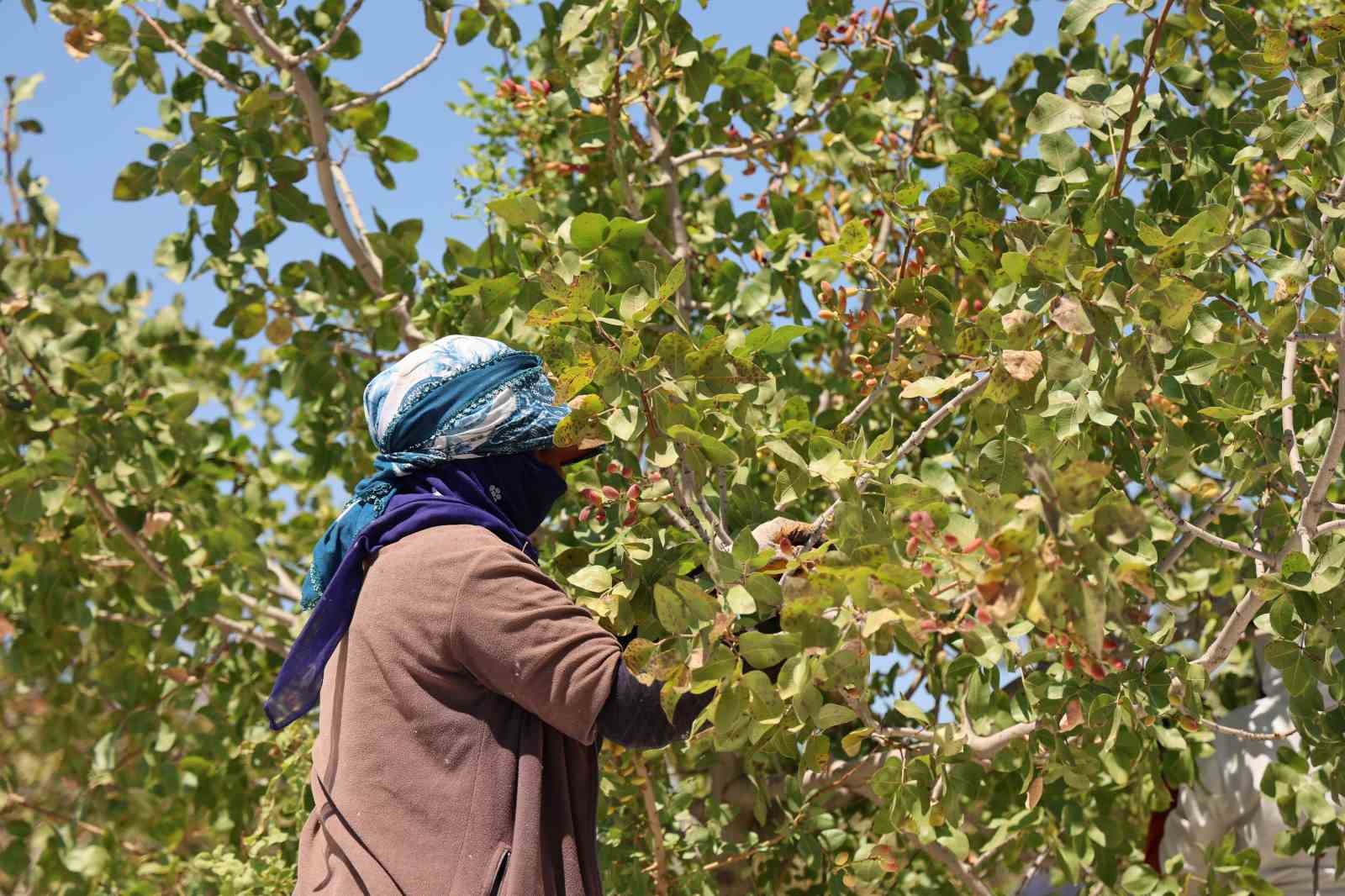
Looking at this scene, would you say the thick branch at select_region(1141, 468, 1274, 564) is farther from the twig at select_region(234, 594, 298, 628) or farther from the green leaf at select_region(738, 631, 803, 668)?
the twig at select_region(234, 594, 298, 628)

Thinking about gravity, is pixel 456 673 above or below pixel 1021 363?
below

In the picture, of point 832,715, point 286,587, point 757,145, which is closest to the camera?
point 832,715

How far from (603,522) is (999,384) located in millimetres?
633

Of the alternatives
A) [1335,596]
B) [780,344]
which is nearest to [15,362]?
[780,344]

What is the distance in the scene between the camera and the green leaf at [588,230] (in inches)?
77.6

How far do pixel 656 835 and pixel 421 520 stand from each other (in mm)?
1035

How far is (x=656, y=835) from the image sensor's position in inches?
103

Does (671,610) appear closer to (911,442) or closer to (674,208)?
(911,442)

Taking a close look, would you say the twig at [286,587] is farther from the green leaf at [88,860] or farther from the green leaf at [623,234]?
the green leaf at [623,234]

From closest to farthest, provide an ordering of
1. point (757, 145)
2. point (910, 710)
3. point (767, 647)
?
1. point (767, 647)
2. point (910, 710)
3. point (757, 145)

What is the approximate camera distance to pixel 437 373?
191 centimetres

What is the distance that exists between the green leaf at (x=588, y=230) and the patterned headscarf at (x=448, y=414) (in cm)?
17

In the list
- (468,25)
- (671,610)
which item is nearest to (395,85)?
(468,25)

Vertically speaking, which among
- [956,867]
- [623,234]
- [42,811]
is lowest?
[956,867]
